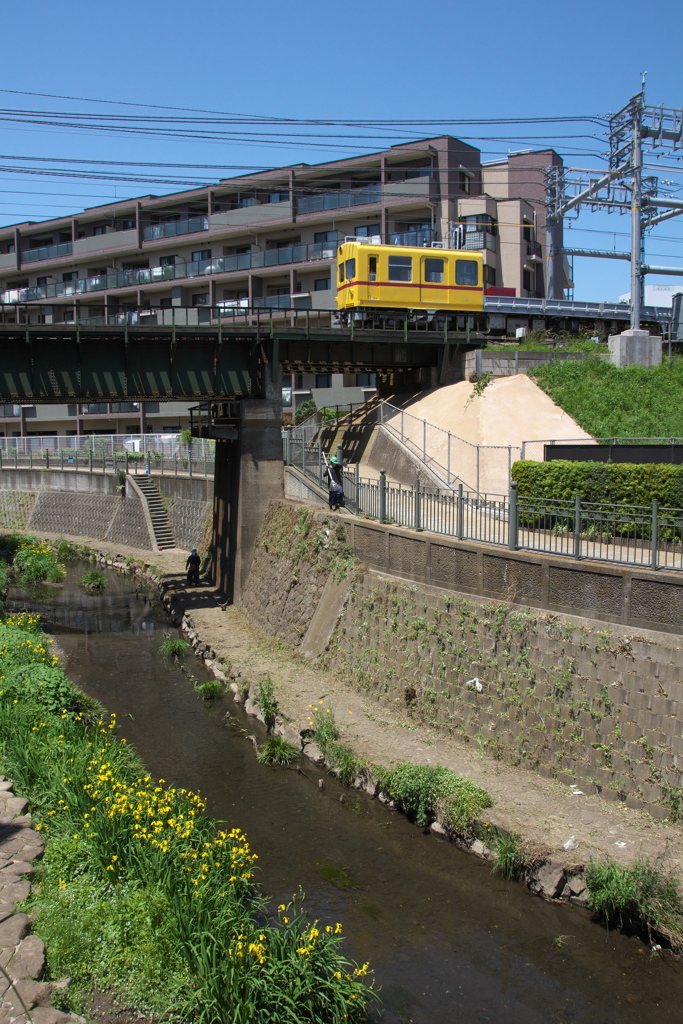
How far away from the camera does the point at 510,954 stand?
9.00 metres

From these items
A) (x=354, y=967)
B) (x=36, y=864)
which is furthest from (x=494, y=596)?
(x=36, y=864)

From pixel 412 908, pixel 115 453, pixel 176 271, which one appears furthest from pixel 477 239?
pixel 412 908

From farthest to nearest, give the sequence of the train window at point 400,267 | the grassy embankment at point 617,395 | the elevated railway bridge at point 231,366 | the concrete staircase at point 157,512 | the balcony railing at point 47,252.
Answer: the balcony railing at point 47,252 < the concrete staircase at point 157,512 < the train window at point 400,267 < the grassy embankment at point 617,395 < the elevated railway bridge at point 231,366

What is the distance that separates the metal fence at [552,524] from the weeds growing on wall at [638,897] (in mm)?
4441

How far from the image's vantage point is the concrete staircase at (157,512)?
117 ft

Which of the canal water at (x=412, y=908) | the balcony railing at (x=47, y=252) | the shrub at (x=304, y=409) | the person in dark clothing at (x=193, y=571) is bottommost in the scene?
the canal water at (x=412, y=908)

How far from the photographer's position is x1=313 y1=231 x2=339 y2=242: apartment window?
144 ft

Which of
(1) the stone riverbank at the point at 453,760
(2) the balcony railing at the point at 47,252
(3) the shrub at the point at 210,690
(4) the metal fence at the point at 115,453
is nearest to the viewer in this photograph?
(1) the stone riverbank at the point at 453,760

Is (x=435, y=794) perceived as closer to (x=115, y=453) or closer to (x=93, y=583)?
(x=93, y=583)

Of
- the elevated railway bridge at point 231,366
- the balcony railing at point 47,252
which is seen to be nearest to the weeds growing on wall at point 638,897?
the elevated railway bridge at point 231,366

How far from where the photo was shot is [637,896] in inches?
357

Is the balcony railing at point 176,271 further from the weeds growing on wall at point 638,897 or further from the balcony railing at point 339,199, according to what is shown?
the weeds growing on wall at point 638,897

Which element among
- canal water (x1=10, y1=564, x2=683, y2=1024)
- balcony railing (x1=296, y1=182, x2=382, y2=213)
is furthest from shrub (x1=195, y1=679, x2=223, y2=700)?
balcony railing (x1=296, y1=182, x2=382, y2=213)

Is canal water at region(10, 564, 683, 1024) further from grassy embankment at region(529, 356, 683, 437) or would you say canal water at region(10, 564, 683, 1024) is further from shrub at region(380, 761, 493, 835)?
grassy embankment at region(529, 356, 683, 437)
